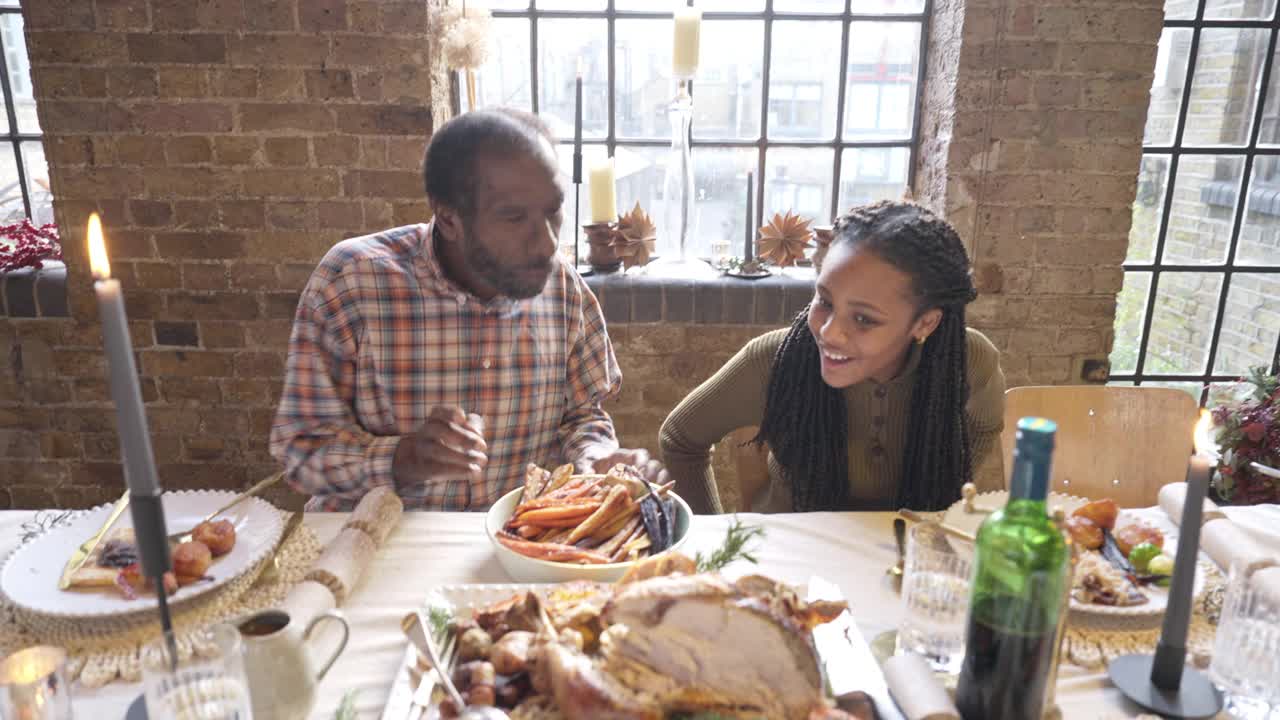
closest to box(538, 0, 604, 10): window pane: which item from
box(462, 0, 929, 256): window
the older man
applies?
box(462, 0, 929, 256): window

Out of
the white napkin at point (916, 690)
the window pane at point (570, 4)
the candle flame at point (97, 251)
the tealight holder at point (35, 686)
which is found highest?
the window pane at point (570, 4)

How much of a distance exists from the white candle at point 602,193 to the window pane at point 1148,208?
1685 mm

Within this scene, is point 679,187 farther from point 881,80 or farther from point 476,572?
point 476,572

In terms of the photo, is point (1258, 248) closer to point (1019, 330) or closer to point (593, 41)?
point (1019, 330)

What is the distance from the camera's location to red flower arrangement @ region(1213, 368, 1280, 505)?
7.53ft

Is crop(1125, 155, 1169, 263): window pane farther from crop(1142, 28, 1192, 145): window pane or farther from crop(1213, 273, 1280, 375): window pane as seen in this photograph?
crop(1213, 273, 1280, 375): window pane

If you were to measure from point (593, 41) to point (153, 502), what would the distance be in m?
2.38

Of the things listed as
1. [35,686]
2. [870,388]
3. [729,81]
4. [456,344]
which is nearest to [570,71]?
[729,81]

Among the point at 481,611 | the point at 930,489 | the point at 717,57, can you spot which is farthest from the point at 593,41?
the point at 481,611

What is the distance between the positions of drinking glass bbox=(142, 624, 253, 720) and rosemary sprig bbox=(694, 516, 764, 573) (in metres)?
0.56

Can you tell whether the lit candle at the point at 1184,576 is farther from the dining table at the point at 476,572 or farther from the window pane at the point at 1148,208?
the window pane at the point at 1148,208

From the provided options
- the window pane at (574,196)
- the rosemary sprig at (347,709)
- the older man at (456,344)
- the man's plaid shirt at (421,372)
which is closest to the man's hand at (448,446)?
the older man at (456,344)

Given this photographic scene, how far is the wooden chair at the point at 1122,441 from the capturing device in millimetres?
1730

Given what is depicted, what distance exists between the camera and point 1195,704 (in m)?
0.89
